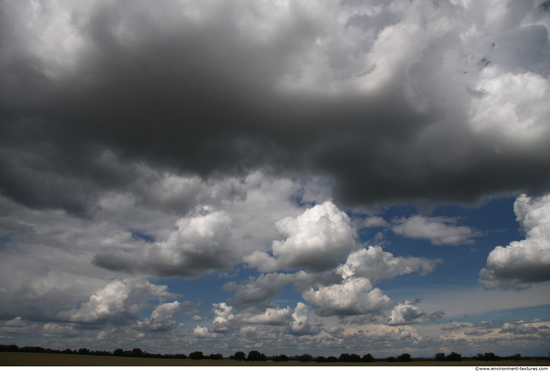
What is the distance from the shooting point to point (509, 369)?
211 feet

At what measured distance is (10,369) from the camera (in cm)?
6116

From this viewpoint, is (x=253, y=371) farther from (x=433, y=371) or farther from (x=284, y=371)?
(x=433, y=371)

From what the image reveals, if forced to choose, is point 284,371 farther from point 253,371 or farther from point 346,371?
point 346,371

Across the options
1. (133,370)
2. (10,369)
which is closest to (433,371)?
(133,370)

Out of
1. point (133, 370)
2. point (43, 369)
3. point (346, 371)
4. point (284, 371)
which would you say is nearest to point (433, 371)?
point (346, 371)

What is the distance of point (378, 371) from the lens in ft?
196

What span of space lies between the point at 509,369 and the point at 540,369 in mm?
6185

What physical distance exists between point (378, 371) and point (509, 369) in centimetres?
3085

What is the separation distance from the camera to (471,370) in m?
63.0

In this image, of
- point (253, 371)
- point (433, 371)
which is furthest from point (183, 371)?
point (433, 371)

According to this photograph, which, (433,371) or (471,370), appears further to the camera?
(471,370)

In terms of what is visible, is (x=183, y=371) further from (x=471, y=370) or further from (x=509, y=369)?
(x=509, y=369)

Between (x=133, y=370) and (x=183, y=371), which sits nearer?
(x=133, y=370)

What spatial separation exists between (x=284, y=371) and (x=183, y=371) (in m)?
22.2
